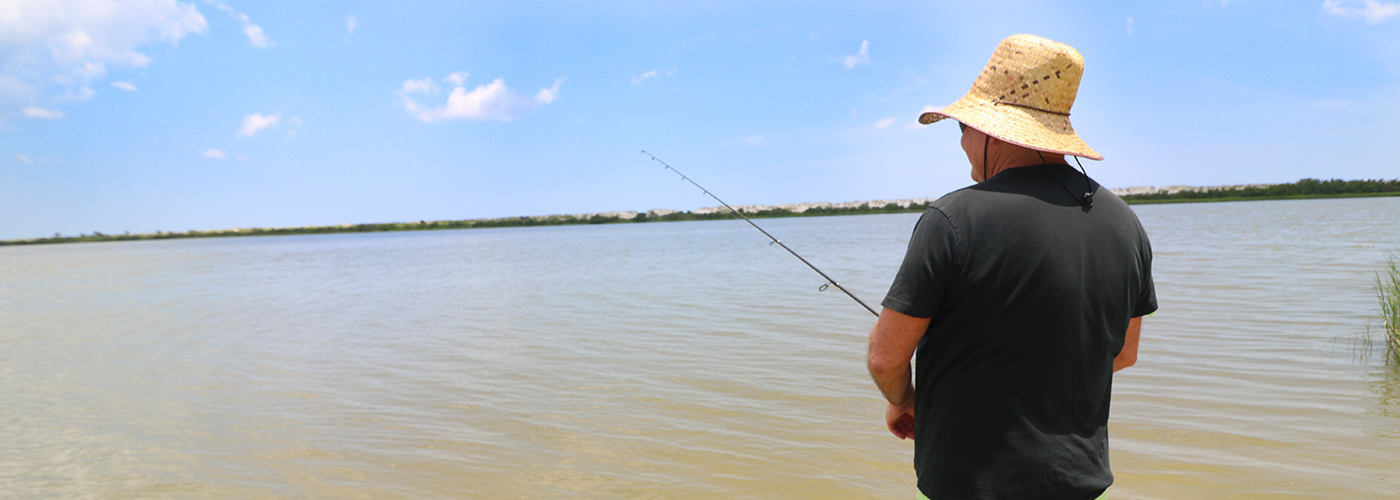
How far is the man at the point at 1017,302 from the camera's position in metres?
1.44

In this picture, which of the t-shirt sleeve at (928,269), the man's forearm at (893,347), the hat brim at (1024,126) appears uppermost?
the hat brim at (1024,126)

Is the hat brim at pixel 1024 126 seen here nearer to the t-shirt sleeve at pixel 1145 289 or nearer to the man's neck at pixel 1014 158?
the man's neck at pixel 1014 158

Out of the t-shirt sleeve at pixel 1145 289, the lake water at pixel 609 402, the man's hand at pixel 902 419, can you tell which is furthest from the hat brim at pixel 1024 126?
the lake water at pixel 609 402

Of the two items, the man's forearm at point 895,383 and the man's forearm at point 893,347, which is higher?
the man's forearm at point 893,347

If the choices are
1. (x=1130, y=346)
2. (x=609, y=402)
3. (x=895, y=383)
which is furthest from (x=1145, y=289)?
(x=609, y=402)

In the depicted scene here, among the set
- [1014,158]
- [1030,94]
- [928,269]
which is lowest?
[928,269]

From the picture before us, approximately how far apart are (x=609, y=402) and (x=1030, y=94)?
4.69 m

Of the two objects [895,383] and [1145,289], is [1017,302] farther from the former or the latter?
Result: [1145,289]

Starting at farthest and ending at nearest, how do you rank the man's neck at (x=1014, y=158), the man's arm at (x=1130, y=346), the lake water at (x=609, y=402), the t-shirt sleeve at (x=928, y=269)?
the lake water at (x=609, y=402) → the man's arm at (x=1130, y=346) → the man's neck at (x=1014, y=158) → the t-shirt sleeve at (x=928, y=269)

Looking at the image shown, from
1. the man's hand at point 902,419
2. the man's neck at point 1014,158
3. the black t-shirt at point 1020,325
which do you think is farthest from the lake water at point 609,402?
the man's neck at point 1014,158

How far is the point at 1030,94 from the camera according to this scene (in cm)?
163

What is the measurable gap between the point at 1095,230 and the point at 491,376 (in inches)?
242

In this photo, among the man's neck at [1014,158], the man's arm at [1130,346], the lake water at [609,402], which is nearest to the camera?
the man's neck at [1014,158]

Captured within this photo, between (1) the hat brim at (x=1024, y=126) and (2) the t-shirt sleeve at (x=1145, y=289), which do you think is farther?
(2) the t-shirt sleeve at (x=1145, y=289)
